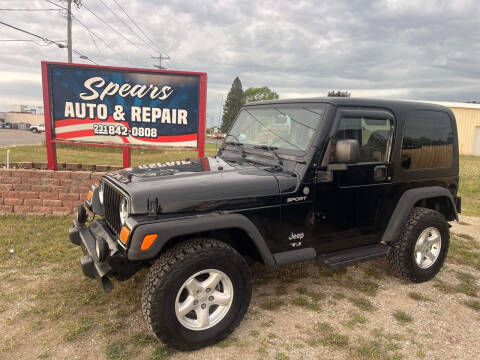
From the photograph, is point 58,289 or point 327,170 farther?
point 58,289

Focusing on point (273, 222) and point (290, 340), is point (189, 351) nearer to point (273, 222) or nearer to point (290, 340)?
point (290, 340)

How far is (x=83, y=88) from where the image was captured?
621 centimetres

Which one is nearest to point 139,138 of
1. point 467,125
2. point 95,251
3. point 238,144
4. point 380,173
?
point 238,144


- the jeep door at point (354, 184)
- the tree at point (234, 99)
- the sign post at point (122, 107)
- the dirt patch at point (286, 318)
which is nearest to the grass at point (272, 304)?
the dirt patch at point (286, 318)

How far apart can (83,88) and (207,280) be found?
4.98 metres

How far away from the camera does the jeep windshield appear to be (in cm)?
329

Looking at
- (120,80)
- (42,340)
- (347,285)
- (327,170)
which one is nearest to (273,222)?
(327,170)

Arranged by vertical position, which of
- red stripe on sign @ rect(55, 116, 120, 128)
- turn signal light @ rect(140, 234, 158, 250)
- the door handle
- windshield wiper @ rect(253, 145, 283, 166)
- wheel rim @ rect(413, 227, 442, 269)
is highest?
red stripe on sign @ rect(55, 116, 120, 128)

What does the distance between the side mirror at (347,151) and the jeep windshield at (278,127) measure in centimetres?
30

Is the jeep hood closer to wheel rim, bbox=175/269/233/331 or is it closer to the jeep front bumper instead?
the jeep front bumper

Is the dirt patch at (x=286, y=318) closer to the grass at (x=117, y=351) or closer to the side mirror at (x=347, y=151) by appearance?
the grass at (x=117, y=351)

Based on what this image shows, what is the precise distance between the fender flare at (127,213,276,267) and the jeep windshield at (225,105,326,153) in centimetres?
96

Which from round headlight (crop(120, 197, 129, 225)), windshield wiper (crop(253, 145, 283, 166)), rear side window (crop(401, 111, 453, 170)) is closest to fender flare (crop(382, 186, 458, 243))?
rear side window (crop(401, 111, 453, 170))

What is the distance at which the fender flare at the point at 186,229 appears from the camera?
244 centimetres
